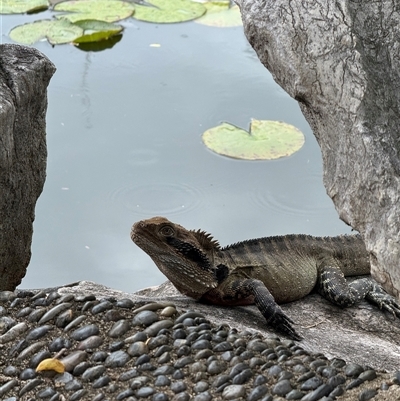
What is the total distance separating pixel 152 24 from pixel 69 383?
19.4 ft

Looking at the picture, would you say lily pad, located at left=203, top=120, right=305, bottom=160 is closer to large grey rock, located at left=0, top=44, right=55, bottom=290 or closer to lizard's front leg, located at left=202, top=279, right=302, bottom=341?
lizard's front leg, located at left=202, top=279, right=302, bottom=341

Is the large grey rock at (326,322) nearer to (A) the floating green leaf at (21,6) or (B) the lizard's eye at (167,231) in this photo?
(B) the lizard's eye at (167,231)

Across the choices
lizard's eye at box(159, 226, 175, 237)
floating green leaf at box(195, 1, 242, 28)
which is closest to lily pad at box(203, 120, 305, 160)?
floating green leaf at box(195, 1, 242, 28)

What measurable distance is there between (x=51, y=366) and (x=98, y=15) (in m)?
5.90

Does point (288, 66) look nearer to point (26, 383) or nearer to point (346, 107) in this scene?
point (346, 107)

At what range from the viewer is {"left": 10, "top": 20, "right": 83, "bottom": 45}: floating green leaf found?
7.82 metres

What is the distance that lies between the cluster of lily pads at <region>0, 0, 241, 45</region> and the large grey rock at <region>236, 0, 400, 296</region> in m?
4.80

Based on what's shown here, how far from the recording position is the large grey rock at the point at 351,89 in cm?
288

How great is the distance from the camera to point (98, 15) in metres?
8.42

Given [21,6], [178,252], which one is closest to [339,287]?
[178,252]

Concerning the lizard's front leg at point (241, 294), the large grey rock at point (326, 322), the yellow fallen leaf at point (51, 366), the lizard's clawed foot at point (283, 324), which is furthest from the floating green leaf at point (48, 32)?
the yellow fallen leaf at point (51, 366)

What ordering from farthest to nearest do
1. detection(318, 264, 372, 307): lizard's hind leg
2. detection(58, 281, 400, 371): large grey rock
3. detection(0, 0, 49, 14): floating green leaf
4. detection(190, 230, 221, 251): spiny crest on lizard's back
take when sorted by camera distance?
detection(0, 0, 49, 14): floating green leaf, detection(318, 264, 372, 307): lizard's hind leg, detection(190, 230, 221, 251): spiny crest on lizard's back, detection(58, 281, 400, 371): large grey rock

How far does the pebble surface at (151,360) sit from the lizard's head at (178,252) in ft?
1.88

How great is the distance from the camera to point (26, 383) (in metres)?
3.09
